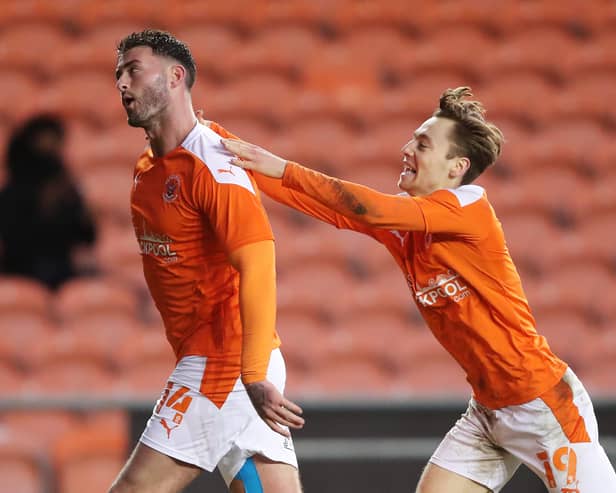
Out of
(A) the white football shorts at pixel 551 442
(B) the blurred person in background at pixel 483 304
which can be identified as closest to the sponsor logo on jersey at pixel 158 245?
(B) the blurred person in background at pixel 483 304

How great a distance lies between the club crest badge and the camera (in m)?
3.37

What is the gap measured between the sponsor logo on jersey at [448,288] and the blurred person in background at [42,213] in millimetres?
3645

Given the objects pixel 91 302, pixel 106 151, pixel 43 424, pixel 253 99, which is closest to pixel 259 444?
pixel 43 424

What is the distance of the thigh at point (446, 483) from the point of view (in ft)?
12.2

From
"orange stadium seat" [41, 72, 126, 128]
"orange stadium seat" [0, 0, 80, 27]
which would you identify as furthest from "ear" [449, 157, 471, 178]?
"orange stadium seat" [0, 0, 80, 27]

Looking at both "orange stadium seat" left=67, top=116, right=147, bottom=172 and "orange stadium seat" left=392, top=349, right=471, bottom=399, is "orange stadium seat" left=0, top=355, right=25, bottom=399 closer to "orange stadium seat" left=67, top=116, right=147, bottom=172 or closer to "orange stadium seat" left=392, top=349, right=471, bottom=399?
"orange stadium seat" left=67, top=116, right=147, bottom=172

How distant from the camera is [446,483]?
12.2 feet

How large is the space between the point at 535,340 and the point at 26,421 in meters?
3.13

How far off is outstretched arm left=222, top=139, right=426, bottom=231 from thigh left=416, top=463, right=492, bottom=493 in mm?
877

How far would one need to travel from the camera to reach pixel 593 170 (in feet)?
25.2

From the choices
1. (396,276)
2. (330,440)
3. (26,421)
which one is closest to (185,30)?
(396,276)

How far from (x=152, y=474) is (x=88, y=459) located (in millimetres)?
2114

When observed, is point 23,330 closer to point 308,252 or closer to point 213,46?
point 308,252

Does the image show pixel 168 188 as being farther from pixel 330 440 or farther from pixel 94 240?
pixel 94 240
